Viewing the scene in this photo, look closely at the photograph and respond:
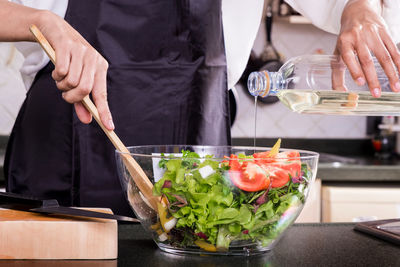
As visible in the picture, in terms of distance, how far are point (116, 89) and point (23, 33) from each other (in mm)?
288

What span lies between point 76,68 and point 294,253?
1.31ft

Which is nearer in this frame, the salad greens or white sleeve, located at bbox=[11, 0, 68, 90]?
the salad greens

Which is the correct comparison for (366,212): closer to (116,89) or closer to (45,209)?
(116,89)

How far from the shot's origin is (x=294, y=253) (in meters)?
0.74

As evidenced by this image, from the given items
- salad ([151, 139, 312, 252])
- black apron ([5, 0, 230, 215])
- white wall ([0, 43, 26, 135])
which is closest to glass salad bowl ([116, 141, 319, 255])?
salad ([151, 139, 312, 252])

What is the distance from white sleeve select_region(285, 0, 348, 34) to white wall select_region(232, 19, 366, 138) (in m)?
1.26

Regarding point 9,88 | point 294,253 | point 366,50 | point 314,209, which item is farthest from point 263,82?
point 9,88

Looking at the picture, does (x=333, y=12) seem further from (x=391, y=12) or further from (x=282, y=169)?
(x=282, y=169)

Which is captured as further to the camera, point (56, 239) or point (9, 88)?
point (9, 88)

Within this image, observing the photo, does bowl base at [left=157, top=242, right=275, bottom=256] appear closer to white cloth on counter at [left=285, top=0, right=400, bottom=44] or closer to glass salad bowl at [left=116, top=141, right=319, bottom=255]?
glass salad bowl at [left=116, top=141, right=319, bottom=255]

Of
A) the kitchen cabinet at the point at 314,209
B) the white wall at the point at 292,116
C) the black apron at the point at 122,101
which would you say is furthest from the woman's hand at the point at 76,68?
the white wall at the point at 292,116

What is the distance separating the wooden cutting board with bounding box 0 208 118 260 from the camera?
Answer: 0.67 meters

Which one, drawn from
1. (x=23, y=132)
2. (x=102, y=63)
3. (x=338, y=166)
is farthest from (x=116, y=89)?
(x=338, y=166)

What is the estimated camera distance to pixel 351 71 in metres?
0.94
